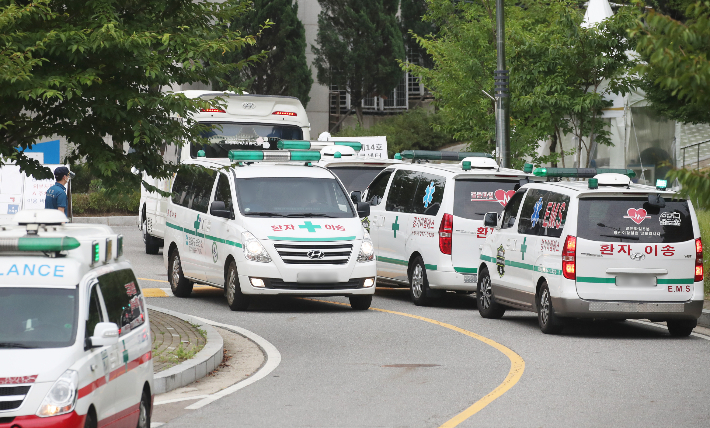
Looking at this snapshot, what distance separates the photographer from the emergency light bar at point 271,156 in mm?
16734

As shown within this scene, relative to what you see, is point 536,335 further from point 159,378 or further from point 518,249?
point 159,378

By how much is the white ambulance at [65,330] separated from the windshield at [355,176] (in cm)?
1229

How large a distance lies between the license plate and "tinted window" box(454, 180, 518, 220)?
11.2 feet

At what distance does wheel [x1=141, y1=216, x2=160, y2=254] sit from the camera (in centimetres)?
2413

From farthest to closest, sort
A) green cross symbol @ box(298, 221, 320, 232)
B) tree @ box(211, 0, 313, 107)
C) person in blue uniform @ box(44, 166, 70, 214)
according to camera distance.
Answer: tree @ box(211, 0, 313, 107) < person in blue uniform @ box(44, 166, 70, 214) < green cross symbol @ box(298, 221, 320, 232)

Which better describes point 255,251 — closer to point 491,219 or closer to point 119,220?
point 491,219

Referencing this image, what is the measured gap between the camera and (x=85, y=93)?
37.9ft

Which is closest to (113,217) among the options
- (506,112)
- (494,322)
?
(506,112)

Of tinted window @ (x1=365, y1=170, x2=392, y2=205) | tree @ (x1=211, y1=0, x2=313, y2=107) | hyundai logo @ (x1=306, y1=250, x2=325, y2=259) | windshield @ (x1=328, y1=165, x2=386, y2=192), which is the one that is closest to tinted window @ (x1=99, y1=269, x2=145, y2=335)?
hyundai logo @ (x1=306, y1=250, x2=325, y2=259)

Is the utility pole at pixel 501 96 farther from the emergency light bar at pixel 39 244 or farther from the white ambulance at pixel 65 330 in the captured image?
the emergency light bar at pixel 39 244

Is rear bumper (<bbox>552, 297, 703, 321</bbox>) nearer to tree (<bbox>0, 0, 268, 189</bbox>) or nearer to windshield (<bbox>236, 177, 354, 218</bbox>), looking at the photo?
windshield (<bbox>236, 177, 354, 218</bbox>)

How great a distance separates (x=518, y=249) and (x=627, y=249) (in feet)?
5.73

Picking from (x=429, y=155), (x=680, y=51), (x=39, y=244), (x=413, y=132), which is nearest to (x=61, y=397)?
(x=39, y=244)

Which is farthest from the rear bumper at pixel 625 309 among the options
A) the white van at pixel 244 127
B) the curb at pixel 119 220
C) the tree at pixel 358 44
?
the tree at pixel 358 44
